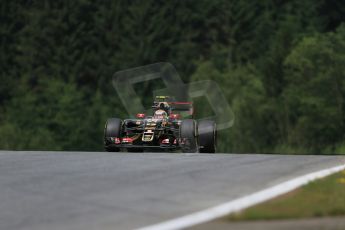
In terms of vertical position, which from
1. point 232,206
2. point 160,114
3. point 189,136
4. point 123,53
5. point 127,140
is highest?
point 123,53

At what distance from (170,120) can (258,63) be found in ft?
289

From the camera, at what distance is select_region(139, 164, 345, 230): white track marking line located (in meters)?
10.6

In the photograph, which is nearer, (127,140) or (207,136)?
(207,136)

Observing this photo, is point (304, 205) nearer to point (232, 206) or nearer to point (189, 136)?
point (232, 206)

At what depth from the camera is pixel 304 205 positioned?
1151 cm

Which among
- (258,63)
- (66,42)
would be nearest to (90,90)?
(66,42)

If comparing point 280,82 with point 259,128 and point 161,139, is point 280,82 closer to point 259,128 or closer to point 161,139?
point 259,128

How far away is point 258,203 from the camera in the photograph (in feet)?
39.0

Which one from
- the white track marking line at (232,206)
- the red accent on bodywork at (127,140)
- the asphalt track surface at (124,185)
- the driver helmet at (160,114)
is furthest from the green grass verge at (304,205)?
the driver helmet at (160,114)

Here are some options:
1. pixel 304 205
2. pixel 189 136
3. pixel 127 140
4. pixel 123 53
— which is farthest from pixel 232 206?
pixel 123 53

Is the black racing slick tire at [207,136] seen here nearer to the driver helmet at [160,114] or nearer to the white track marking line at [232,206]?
the driver helmet at [160,114]

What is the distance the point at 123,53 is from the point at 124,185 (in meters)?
113

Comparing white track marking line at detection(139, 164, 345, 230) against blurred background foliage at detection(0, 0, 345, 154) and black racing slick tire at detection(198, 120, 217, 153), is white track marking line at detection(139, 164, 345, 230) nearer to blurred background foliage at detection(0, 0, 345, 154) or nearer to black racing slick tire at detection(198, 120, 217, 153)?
black racing slick tire at detection(198, 120, 217, 153)

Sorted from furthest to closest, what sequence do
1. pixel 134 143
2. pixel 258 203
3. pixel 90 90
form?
1. pixel 90 90
2. pixel 134 143
3. pixel 258 203
